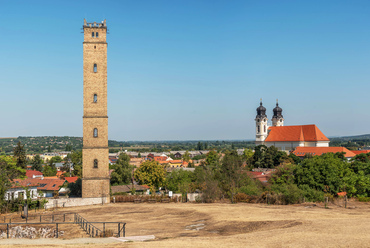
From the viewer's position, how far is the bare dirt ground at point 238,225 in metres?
14.4

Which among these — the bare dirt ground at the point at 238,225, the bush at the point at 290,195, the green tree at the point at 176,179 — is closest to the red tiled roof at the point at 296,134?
the green tree at the point at 176,179

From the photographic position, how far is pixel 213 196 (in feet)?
98.4

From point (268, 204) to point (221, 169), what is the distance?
8968 mm

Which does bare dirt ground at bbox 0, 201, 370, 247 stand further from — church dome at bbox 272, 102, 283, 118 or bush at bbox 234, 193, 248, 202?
church dome at bbox 272, 102, 283, 118

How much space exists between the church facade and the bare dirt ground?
5383 cm

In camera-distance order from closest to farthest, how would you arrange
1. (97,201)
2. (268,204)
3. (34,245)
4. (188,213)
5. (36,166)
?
(34,245) → (188,213) → (268,204) → (97,201) → (36,166)

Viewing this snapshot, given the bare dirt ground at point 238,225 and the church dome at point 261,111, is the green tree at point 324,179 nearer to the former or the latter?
the bare dirt ground at point 238,225

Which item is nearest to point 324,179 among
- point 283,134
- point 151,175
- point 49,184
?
point 151,175

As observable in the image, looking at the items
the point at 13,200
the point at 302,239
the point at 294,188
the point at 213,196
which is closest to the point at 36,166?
the point at 13,200

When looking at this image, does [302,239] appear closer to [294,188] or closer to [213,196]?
[294,188]

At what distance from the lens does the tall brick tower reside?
3187 centimetres

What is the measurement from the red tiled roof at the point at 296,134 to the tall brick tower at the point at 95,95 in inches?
2303

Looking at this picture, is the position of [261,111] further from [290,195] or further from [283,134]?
[290,195]

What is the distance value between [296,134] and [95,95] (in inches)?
2367
